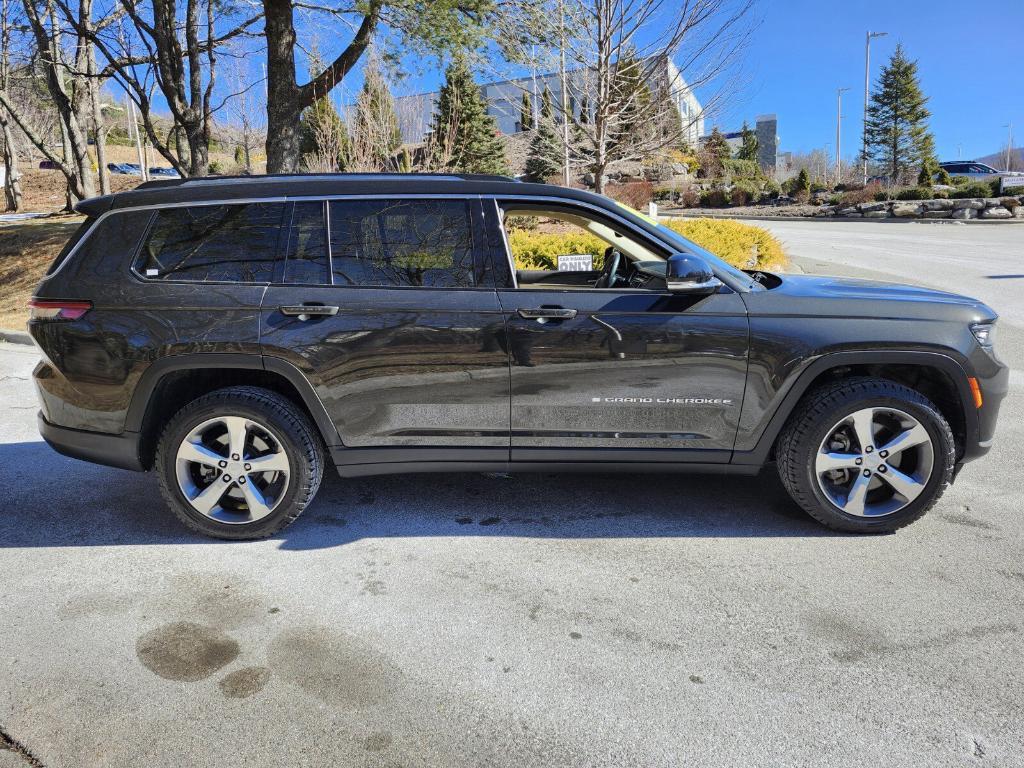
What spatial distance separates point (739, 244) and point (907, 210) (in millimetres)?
25932

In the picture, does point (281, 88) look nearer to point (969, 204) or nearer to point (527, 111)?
point (527, 111)

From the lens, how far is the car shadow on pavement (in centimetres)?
385

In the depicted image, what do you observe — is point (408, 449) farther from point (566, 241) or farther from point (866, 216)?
point (866, 216)

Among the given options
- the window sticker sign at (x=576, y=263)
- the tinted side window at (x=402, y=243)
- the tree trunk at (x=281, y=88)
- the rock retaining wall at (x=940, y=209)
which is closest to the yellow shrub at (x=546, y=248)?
the window sticker sign at (x=576, y=263)

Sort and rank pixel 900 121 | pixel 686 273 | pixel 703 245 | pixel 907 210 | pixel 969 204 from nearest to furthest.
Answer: pixel 686 273 → pixel 703 245 → pixel 969 204 → pixel 907 210 → pixel 900 121

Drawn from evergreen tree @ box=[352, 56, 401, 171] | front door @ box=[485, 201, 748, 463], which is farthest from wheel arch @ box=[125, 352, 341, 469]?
evergreen tree @ box=[352, 56, 401, 171]

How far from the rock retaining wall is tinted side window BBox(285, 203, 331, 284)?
33.5 m

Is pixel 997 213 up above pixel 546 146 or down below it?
below

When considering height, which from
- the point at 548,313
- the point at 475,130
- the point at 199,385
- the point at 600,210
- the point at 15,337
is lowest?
the point at 15,337

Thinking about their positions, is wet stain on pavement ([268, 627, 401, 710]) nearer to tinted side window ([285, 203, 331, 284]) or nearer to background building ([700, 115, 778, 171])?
tinted side window ([285, 203, 331, 284])

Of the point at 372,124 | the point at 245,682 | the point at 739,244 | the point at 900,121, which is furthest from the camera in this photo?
the point at 900,121

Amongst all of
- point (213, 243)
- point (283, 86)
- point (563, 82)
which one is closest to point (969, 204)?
point (563, 82)

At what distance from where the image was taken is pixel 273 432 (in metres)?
3.66

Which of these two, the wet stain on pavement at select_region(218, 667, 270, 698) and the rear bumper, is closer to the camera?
the wet stain on pavement at select_region(218, 667, 270, 698)
